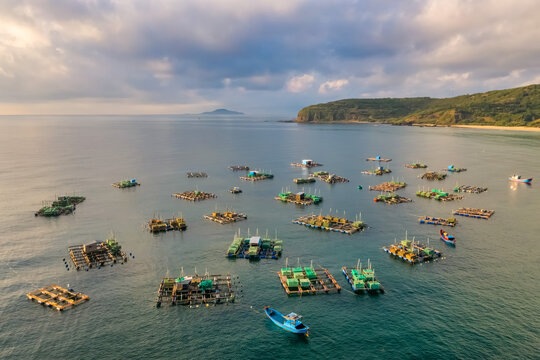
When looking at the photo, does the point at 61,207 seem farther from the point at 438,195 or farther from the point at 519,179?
the point at 519,179

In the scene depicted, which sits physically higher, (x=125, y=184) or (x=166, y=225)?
(x=125, y=184)

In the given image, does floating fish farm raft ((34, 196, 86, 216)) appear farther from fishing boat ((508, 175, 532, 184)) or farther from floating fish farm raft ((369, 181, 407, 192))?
fishing boat ((508, 175, 532, 184))

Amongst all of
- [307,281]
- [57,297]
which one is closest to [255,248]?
[307,281]

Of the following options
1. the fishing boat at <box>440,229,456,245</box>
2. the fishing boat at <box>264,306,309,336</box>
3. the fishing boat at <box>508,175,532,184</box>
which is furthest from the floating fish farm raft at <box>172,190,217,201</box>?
the fishing boat at <box>508,175,532,184</box>

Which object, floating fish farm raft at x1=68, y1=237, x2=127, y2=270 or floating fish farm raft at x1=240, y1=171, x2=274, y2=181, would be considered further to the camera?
floating fish farm raft at x1=240, y1=171, x2=274, y2=181

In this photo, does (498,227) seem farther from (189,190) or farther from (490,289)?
(189,190)

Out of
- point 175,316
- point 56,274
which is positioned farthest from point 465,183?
point 56,274

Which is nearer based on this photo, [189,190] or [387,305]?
[387,305]
